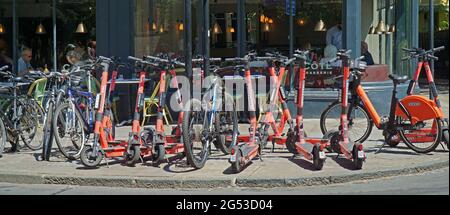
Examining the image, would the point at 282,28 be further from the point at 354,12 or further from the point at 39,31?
the point at 39,31

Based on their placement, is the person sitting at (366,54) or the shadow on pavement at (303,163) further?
the person sitting at (366,54)

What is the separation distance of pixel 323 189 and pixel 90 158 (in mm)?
3042

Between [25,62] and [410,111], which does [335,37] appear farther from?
→ [25,62]

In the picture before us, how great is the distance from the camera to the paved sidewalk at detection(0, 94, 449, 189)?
7961 millimetres

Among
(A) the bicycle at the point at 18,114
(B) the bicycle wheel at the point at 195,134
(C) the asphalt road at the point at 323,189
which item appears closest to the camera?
(C) the asphalt road at the point at 323,189

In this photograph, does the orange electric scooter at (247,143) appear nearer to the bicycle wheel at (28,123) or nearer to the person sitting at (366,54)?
the bicycle wheel at (28,123)

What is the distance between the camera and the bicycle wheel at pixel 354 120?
9.61 metres

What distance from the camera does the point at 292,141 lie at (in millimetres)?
9188

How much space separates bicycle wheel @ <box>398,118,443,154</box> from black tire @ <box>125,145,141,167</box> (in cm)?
361

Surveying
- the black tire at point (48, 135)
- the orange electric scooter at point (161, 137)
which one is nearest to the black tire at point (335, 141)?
the orange electric scooter at point (161, 137)

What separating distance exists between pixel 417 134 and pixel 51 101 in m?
5.03

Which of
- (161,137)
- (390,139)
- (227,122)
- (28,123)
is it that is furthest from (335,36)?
(28,123)

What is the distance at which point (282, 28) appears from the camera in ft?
43.2
